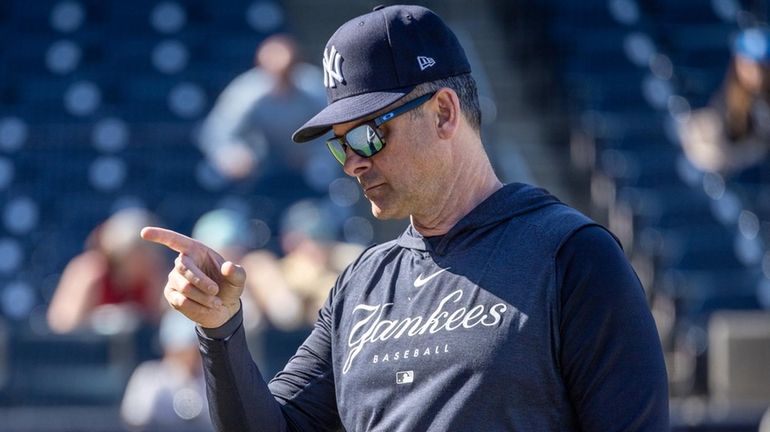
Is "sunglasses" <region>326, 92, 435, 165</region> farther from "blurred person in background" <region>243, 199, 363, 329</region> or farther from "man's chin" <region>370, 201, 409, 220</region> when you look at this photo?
"blurred person in background" <region>243, 199, 363, 329</region>

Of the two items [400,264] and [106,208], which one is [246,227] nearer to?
[106,208]

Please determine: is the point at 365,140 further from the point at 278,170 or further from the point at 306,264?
the point at 278,170

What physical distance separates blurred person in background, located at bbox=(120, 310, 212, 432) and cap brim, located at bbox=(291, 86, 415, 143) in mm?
4063

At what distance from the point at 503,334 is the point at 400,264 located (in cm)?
36

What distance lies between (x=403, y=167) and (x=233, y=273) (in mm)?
381

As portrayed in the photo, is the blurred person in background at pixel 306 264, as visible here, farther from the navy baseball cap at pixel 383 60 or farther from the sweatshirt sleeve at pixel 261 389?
the navy baseball cap at pixel 383 60

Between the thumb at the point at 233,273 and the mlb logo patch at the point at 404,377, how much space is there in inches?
13.5

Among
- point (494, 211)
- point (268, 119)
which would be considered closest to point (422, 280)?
point (494, 211)

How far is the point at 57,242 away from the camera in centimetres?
898

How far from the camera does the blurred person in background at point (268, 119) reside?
27.6 ft

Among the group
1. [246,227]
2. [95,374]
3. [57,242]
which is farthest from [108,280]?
[57,242]

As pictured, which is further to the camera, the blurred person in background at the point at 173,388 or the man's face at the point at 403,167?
the blurred person in background at the point at 173,388

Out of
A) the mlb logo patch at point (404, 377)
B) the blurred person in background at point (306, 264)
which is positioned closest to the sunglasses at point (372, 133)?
the mlb logo patch at point (404, 377)

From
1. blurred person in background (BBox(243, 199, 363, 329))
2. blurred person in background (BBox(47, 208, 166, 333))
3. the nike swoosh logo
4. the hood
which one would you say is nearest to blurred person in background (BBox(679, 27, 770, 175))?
blurred person in background (BBox(243, 199, 363, 329))
